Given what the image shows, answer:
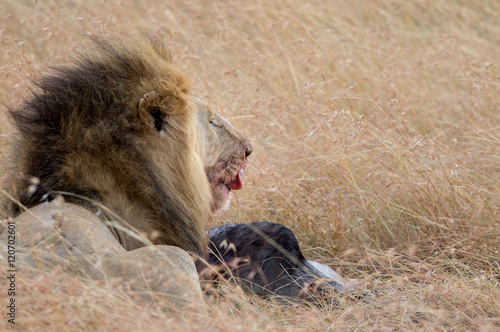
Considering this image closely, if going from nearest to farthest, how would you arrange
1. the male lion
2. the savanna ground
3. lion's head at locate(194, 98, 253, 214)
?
the male lion, the savanna ground, lion's head at locate(194, 98, 253, 214)

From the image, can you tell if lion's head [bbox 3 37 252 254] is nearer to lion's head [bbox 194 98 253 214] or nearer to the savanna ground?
lion's head [bbox 194 98 253 214]

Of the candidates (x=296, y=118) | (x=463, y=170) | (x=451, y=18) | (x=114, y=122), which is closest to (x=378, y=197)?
(x=463, y=170)

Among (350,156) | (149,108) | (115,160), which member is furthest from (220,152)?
(350,156)

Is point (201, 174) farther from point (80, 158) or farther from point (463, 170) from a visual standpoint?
point (463, 170)

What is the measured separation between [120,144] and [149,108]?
0.20 meters

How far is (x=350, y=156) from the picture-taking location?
13.9 ft

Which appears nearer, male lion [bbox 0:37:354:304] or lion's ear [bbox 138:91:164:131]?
male lion [bbox 0:37:354:304]

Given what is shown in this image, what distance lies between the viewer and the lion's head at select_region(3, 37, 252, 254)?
2668 millimetres

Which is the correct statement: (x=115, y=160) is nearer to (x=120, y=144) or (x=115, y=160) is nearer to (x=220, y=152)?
(x=120, y=144)

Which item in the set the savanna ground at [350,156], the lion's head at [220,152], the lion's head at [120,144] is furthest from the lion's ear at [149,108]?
the savanna ground at [350,156]

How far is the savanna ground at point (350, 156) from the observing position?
8.72 feet

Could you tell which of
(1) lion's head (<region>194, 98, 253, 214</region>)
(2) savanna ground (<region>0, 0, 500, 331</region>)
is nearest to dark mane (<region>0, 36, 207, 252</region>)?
(1) lion's head (<region>194, 98, 253, 214</region>)

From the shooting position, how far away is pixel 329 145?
4.72 m

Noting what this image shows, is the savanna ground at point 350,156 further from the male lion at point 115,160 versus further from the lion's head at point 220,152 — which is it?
the lion's head at point 220,152
